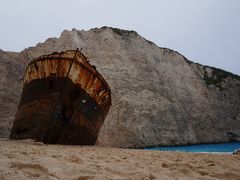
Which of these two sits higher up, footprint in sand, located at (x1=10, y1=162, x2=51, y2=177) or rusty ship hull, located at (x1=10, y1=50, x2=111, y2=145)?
rusty ship hull, located at (x1=10, y1=50, x2=111, y2=145)

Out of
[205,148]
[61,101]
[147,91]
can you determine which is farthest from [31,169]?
[147,91]

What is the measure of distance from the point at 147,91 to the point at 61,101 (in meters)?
16.7

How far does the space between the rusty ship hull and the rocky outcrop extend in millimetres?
9337

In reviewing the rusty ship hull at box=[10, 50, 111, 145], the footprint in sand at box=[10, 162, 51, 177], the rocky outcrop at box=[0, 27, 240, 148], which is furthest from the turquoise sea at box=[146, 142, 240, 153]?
the footprint in sand at box=[10, 162, 51, 177]

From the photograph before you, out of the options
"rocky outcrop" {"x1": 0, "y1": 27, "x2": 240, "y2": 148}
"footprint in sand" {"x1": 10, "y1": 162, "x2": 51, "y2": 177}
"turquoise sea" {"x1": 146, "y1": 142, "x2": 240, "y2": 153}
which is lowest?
"footprint in sand" {"x1": 10, "y1": 162, "x2": 51, "y2": 177}

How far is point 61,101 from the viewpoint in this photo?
25.5 feet


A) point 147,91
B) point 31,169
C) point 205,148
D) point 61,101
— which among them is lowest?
point 31,169

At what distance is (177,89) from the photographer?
27344mm

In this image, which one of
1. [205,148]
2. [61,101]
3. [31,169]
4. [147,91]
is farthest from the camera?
[147,91]

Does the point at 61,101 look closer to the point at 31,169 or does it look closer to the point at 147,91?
the point at 31,169

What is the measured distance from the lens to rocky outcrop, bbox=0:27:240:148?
2022 centimetres

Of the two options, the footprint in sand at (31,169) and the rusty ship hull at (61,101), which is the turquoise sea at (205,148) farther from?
the footprint in sand at (31,169)

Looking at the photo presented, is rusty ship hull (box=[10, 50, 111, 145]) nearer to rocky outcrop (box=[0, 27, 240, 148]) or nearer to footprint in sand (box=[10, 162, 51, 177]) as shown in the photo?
footprint in sand (box=[10, 162, 51, 177])

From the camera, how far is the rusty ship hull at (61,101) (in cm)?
760
